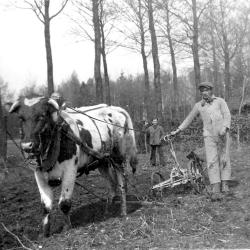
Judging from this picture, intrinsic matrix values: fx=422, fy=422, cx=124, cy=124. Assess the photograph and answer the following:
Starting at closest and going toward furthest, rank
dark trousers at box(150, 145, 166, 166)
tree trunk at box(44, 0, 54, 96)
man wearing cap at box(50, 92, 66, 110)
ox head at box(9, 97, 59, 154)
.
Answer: ox head at box(9, 97, 59, 154) → man wearing cap at box(50, 92, 66, 110) → dark trousers at box(150, 145, 166, 166) → tree trunk at box(44, 0, 54, 96)

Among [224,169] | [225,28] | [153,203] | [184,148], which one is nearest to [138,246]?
[153,203]

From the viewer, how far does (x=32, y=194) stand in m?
10.1

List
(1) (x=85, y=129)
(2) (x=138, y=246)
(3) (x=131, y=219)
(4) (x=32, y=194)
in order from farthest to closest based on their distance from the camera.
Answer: (4) (x=32, y=194)
(1) (x=85, y=129)
(3) (x=131, y=219)
(2) (x=138, y=246)

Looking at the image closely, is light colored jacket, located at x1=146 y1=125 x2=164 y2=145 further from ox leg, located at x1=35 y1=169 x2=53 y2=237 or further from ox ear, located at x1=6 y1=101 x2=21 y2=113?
ox ear, located at x1=6 y1=101 x2=21 y2=113

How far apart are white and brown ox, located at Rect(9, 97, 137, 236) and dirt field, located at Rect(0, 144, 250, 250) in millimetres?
553

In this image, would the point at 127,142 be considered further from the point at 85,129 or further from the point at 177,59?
the point at 177,59

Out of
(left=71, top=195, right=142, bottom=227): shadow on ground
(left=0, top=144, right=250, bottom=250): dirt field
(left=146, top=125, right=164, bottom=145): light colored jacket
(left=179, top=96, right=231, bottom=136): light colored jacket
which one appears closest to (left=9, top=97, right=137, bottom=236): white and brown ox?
(left=71, top=195, right=142, bottom=227): shadow on ground

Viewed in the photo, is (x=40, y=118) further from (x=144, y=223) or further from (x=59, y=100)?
(x=144, y=223)

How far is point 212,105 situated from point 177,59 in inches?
1166

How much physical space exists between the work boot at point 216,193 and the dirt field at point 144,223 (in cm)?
12

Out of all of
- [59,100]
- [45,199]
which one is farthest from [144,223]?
[59,100]

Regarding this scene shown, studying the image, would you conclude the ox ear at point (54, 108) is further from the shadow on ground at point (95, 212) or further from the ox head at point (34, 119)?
the shadow on ground at point (95, 212)

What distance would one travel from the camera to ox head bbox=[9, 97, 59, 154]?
19.3 feet

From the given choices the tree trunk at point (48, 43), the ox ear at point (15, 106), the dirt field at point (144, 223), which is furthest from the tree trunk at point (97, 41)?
the ox ear at point (15, 106)
